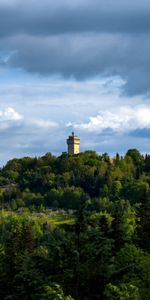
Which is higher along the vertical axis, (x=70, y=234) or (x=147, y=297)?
(x=70, y=234)

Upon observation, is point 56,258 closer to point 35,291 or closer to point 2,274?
point 35,291

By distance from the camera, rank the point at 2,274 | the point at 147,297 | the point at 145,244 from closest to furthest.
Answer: the point at 147,297
the point at 2,274
the point at 145,244

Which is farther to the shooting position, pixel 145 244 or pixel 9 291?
pixel 145 244

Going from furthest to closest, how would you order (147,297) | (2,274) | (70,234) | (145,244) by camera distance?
(145,244)
(2,274)
(147,297)
(70,234)

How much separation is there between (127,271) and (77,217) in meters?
4.81

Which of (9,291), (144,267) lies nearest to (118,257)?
(144,267)

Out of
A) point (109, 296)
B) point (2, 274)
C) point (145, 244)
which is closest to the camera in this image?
point (109, 296)

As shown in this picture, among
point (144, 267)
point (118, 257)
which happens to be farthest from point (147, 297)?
point (118, 257)

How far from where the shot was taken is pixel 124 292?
42.0m

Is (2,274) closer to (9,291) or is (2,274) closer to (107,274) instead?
(9,291)

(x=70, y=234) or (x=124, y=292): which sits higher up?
(x=70, y=234)

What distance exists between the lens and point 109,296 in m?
41.2

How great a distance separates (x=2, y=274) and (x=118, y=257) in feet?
29.4

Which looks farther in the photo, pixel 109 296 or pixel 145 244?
pixel 145 244
